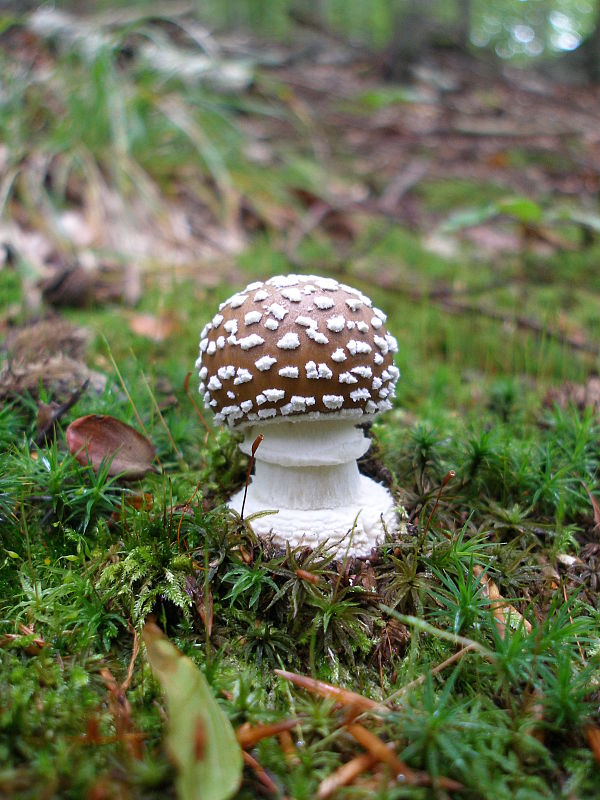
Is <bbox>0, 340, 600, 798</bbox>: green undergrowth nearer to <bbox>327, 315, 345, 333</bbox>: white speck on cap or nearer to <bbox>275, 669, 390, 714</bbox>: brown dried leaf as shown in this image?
<bbox>275, 669, 390, 714</bbox>: brown dried leaf

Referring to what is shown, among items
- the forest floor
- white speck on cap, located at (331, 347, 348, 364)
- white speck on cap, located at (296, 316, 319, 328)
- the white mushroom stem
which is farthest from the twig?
white speck on cap, located at (331, 347, 348, 364)

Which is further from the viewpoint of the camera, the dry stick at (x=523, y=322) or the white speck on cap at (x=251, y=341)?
the dry stick at (x=523, y=322)

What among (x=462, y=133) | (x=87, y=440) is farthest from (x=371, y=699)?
(x=462, y=133)

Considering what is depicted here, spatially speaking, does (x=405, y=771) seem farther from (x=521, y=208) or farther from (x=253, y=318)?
(x=521, y=208)

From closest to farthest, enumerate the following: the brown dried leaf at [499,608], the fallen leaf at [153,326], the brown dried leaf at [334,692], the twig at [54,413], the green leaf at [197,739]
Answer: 1. the green leaf at [197,739]
2. the brown dried leaf at [334,692]
3. the brown dried leaf at [499,608]
4. the twig at [54,413]
5. the fallen leaf at [153,326]

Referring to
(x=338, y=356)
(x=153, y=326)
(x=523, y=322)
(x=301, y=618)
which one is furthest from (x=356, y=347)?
(x=523, y=322)

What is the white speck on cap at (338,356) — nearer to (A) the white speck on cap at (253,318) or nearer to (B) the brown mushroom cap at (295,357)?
(B) the brown mushroom cap at (295,357)

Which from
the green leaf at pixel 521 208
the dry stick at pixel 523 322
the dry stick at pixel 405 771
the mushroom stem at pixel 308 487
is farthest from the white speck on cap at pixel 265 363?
the green leaf at pixel 521 208

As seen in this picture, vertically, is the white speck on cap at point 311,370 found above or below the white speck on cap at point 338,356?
below
